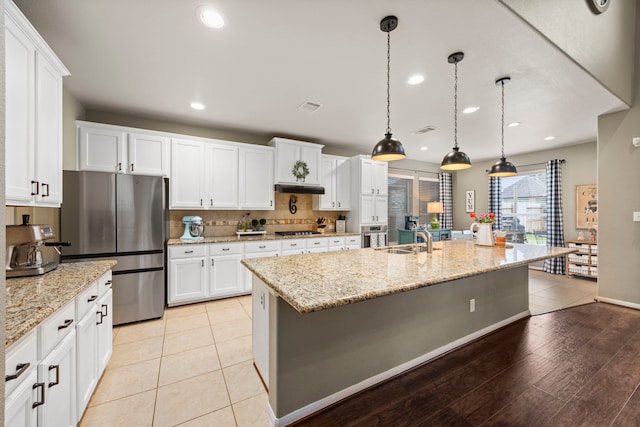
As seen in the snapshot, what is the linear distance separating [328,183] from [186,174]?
246cm

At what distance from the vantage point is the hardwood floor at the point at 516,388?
1.64 metres

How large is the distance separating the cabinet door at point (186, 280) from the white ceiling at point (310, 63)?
6.78ft

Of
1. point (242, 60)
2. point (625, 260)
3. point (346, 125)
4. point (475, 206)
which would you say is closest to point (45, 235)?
point (242, 60)

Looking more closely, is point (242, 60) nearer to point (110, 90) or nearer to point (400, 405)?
point (110, 90)

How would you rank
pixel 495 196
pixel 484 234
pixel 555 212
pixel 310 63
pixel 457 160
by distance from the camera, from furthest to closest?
pixel 495 196 < pixel 555 212 < pixel 484 234 < pixel 457 160 < pixel 310 63

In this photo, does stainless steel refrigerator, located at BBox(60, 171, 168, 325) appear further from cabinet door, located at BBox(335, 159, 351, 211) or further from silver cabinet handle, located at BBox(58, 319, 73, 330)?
cabinet door, located at BBox(335, 159, 351, 211)

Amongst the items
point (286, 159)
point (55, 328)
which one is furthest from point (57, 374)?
→ point (286, 159)

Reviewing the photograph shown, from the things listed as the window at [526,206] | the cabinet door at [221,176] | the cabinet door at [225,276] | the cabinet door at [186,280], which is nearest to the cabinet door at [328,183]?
the cabinet door at [221,176]

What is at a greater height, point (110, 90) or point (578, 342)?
point (110, 90)

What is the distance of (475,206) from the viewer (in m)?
6.84

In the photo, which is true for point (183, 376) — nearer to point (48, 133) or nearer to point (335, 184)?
point (48, 133)

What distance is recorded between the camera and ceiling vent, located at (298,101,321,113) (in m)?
3.31

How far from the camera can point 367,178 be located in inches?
202

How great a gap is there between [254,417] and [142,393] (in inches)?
34.9
